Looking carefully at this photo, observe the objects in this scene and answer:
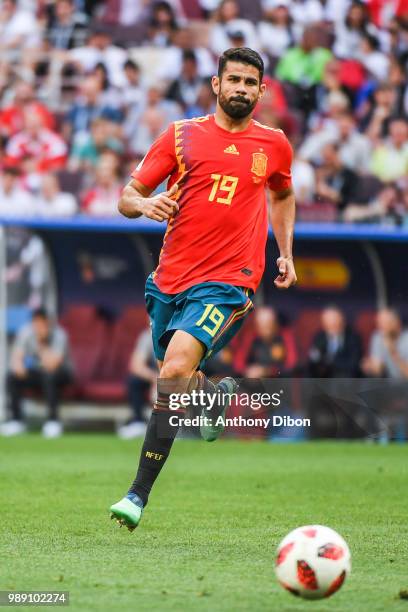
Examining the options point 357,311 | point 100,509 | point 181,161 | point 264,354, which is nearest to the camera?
point 181,161

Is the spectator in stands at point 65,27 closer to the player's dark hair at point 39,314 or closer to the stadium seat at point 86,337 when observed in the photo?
the stadium seat at point 86,337

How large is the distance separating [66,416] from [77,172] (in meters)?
3.32

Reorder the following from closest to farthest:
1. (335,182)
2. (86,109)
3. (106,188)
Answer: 1. (335,182)
2. (106,188)
3. (86,109)

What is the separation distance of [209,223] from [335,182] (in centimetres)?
905

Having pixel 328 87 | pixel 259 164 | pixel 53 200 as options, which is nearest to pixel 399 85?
pixel 328 87

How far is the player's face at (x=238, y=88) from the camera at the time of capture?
26.1 ft

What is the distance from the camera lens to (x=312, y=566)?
229 inches

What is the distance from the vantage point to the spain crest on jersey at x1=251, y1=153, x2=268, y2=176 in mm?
8125

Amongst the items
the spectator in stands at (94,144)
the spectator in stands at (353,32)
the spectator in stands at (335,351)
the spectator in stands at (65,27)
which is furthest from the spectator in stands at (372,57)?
the spectator in stands at (65,27)

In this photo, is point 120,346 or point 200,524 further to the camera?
point 120,346

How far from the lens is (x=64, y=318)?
1880 cm

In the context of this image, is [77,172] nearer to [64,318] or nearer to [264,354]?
[64,318]

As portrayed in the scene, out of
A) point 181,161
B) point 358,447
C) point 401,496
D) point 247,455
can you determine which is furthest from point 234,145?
point 358,447

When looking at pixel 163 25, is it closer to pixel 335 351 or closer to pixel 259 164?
pixel 335 351
